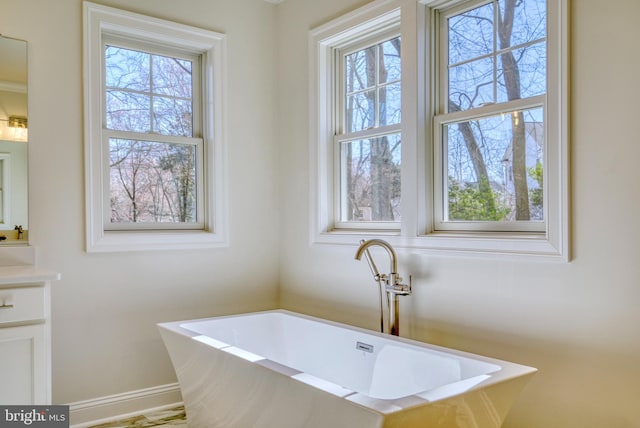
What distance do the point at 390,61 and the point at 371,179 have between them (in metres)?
0.67

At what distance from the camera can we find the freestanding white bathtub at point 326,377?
1503 millimetres

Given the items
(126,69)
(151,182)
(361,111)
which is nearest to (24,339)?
(151,182)

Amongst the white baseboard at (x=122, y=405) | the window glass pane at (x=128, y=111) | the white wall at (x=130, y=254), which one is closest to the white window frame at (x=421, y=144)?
the white wall at (x=130, y=254)

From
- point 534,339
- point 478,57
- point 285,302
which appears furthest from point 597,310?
point 285,302

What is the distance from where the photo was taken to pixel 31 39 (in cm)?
263

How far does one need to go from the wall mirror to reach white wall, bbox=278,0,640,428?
2.10m

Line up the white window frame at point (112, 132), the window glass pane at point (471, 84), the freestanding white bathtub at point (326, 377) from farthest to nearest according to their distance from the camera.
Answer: the white window frame at point (112, 132) → the window glass pane at point (471, 84) → the freestanding white bathtub at point (326, 377)

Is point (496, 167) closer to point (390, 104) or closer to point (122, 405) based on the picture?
point (390, 104)

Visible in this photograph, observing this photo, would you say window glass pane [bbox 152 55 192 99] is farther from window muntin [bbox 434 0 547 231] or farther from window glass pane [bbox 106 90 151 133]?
window muntin [bbox 434 0 547 231]

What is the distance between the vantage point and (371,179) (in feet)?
9.80

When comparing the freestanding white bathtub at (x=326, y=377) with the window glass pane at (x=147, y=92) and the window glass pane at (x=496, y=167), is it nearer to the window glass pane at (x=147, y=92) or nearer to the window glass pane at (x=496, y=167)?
the window glass pane at (x=496, y=167)

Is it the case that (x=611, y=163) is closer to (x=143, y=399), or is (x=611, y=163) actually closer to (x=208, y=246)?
(x=208, y=246)

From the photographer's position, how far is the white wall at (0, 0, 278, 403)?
105 inches

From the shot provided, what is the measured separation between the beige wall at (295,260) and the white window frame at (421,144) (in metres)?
0.05
